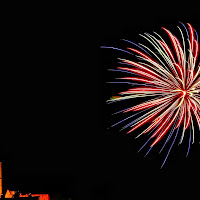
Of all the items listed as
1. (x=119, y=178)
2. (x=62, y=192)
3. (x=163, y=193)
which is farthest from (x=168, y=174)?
(x=62, y=192)

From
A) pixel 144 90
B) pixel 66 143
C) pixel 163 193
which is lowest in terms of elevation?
pixel 163 193

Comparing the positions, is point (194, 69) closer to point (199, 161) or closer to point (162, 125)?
point (162, 125)

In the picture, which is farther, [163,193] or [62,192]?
[163,193]

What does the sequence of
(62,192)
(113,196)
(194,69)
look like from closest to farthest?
(194,69), (62,192), (113,196)

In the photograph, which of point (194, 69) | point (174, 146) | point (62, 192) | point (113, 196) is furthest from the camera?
point (174, 146)

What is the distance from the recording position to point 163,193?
1030cm

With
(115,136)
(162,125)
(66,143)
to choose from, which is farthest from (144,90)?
(66,143)

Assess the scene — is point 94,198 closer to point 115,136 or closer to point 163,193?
point 115,136

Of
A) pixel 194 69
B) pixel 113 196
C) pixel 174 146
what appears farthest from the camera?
pixel 174 146

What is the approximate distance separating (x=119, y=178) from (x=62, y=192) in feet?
7.95

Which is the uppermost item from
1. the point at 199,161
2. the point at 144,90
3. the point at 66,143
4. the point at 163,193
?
the point at 144,90

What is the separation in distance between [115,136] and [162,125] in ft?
9.12

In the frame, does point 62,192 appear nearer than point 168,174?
Yes

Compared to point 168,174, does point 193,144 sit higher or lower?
higher
